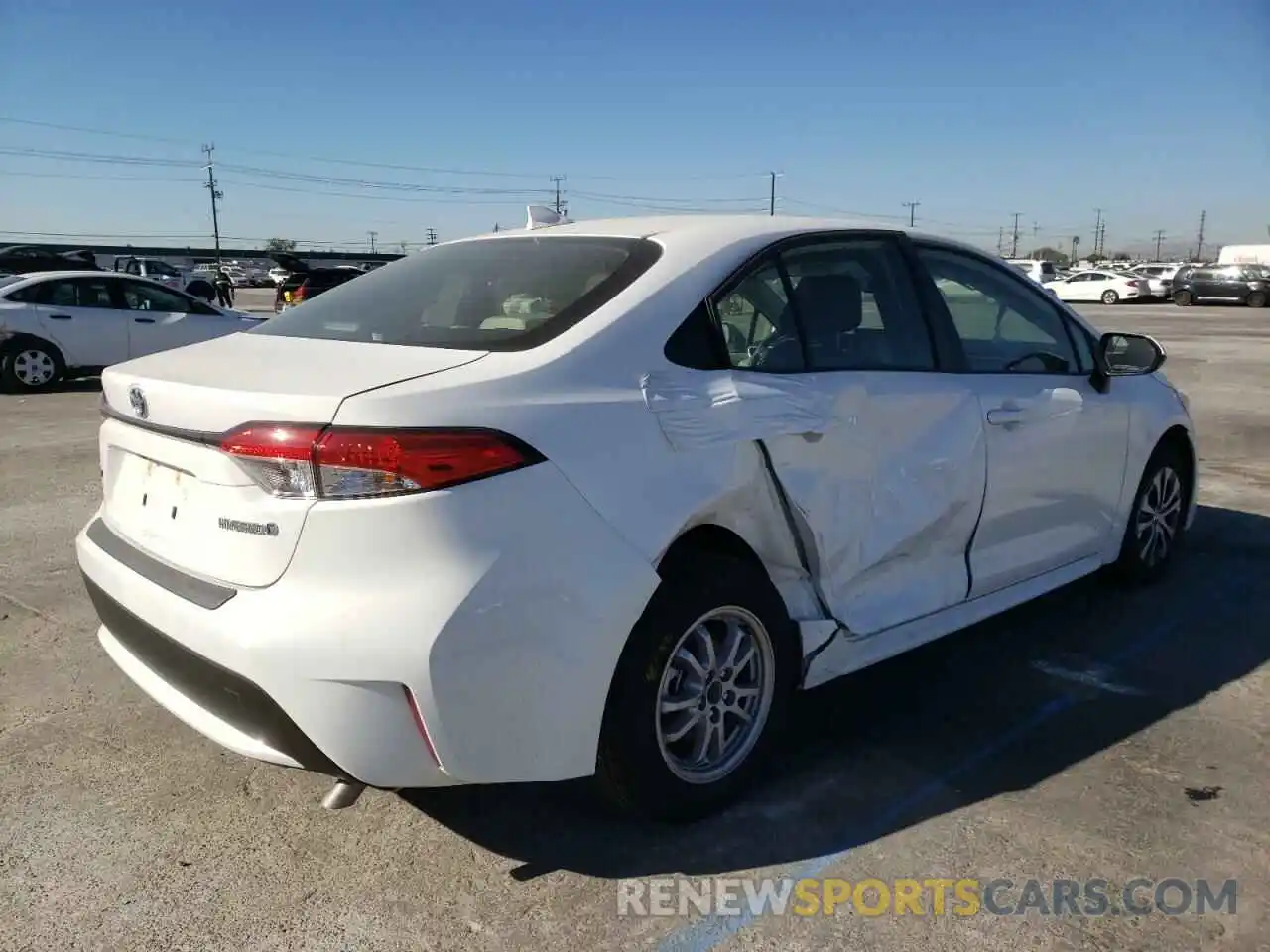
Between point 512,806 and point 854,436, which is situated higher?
point 854,436

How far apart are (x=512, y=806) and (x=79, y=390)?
12.5 m

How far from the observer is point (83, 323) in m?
13.4

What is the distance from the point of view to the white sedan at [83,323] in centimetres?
1298

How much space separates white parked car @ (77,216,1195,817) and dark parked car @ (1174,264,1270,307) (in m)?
40.6

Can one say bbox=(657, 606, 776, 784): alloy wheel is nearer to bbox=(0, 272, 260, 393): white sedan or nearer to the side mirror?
the side mirror

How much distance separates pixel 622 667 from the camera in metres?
2.61

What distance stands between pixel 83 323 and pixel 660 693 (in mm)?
13018

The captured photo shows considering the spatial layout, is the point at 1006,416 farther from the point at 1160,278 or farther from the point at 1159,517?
the point at 1160,278

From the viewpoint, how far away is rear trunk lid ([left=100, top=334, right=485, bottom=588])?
7.89 feet

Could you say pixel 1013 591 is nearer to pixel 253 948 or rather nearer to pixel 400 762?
pixel 400 762

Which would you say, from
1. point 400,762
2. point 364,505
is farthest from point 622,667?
point 364,505

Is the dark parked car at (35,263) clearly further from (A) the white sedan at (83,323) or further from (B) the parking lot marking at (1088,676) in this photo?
(B) the parking lot marking at (1088,676)

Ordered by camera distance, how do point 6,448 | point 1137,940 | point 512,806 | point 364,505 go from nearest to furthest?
point 364,505
point 1137,940
point 512,806
point 6,448

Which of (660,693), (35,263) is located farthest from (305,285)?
(660,693)
